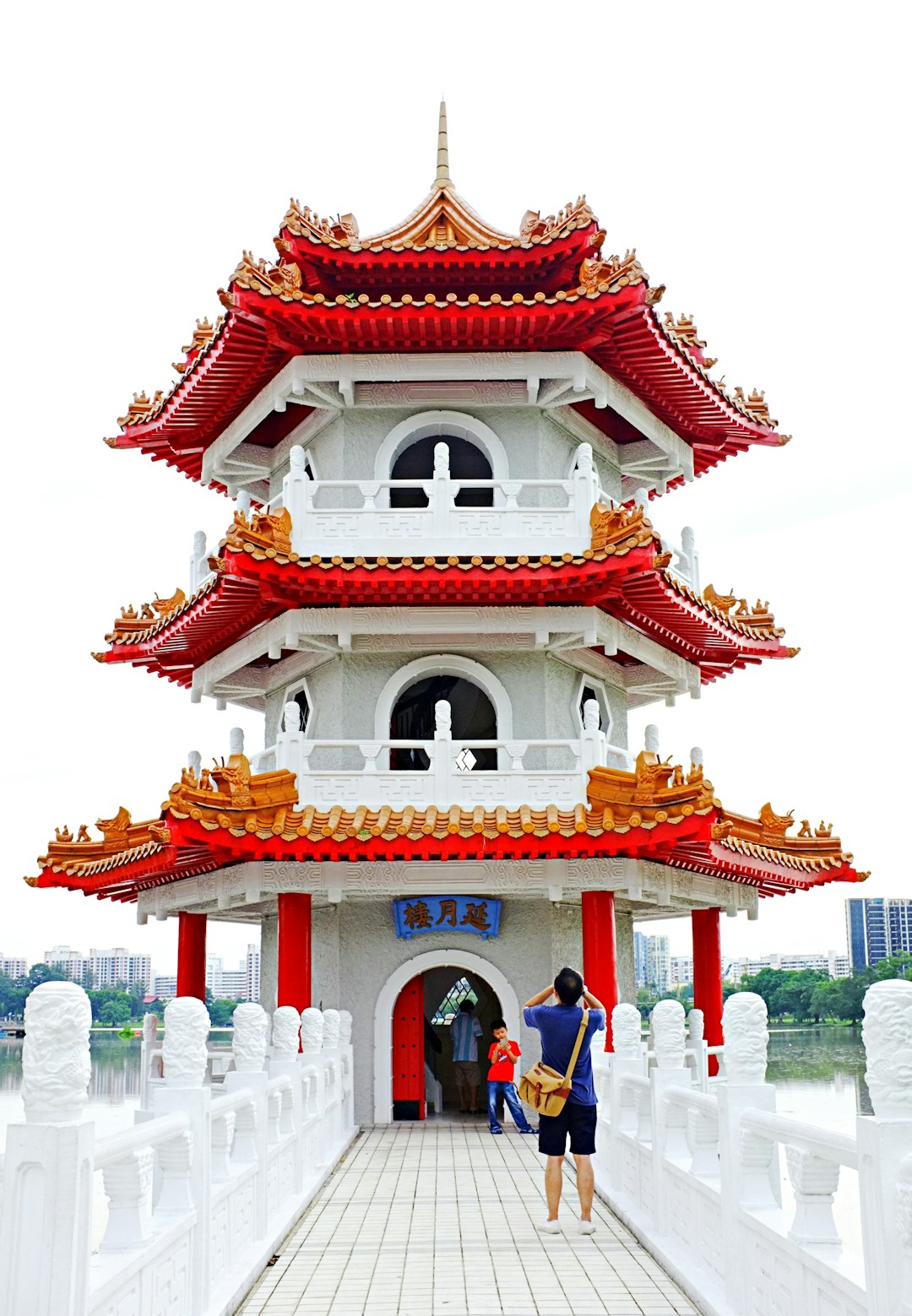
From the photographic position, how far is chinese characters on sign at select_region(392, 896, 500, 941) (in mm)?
15336

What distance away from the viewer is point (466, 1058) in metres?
16.6

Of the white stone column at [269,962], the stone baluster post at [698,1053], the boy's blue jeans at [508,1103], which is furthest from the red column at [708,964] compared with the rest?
the white stone column at [269,962]

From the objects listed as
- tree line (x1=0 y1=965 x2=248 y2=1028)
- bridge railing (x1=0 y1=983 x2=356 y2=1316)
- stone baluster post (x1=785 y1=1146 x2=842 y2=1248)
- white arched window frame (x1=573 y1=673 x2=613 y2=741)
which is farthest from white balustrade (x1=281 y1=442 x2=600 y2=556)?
tree line (x1=0 y1=965 x2=248 y2=1028)

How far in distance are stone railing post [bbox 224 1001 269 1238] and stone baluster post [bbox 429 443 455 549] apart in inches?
279

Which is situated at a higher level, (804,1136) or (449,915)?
(449,915)

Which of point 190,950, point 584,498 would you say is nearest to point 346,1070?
point 190,950

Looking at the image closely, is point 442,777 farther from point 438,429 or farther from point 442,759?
point 438,429

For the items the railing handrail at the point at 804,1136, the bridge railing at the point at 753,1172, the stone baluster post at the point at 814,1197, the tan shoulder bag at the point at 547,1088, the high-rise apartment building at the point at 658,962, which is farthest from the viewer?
the high-rise apartment building at the point at 658,962

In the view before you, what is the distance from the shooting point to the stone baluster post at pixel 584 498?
15.0m

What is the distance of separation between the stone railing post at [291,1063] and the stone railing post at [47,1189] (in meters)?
5.93

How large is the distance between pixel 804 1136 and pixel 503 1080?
29.6ft

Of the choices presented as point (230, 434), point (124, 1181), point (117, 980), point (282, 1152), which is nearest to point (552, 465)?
point (230, 434)

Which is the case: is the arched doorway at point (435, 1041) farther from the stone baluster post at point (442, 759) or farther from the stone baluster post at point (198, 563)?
the stone baluster post at point (198, 563)

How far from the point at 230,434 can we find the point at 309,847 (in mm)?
6334
